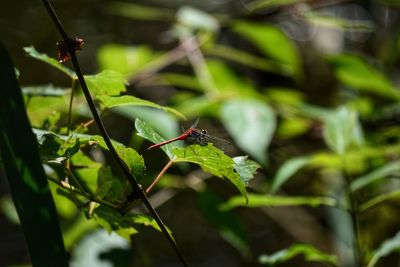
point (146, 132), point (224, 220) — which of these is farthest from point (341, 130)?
point (146, 132)

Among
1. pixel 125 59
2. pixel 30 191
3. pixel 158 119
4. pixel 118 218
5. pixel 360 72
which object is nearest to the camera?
pixel 30 191

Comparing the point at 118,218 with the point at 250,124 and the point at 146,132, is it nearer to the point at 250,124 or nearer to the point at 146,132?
the point at 146,132

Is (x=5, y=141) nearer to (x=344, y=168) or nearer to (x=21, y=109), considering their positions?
(x=21, y=109)

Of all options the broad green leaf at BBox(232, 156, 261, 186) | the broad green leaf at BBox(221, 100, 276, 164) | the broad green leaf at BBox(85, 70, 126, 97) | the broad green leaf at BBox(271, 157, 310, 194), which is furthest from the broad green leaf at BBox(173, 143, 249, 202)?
the broad green leaf at BBox(221, 100, 276, 164)

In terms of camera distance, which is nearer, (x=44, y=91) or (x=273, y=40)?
(x=44, y=91)

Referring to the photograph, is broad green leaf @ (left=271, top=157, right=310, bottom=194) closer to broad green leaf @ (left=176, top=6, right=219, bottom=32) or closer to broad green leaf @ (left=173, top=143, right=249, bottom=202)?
broad green leaf @ (left=173, top=143, right=249, bottom=202)

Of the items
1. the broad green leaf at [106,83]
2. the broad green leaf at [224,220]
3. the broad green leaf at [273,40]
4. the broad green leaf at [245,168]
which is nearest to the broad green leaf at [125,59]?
the broad green leaf at [273,40]

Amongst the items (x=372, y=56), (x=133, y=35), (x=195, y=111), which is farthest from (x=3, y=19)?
(x=372, y=56)
